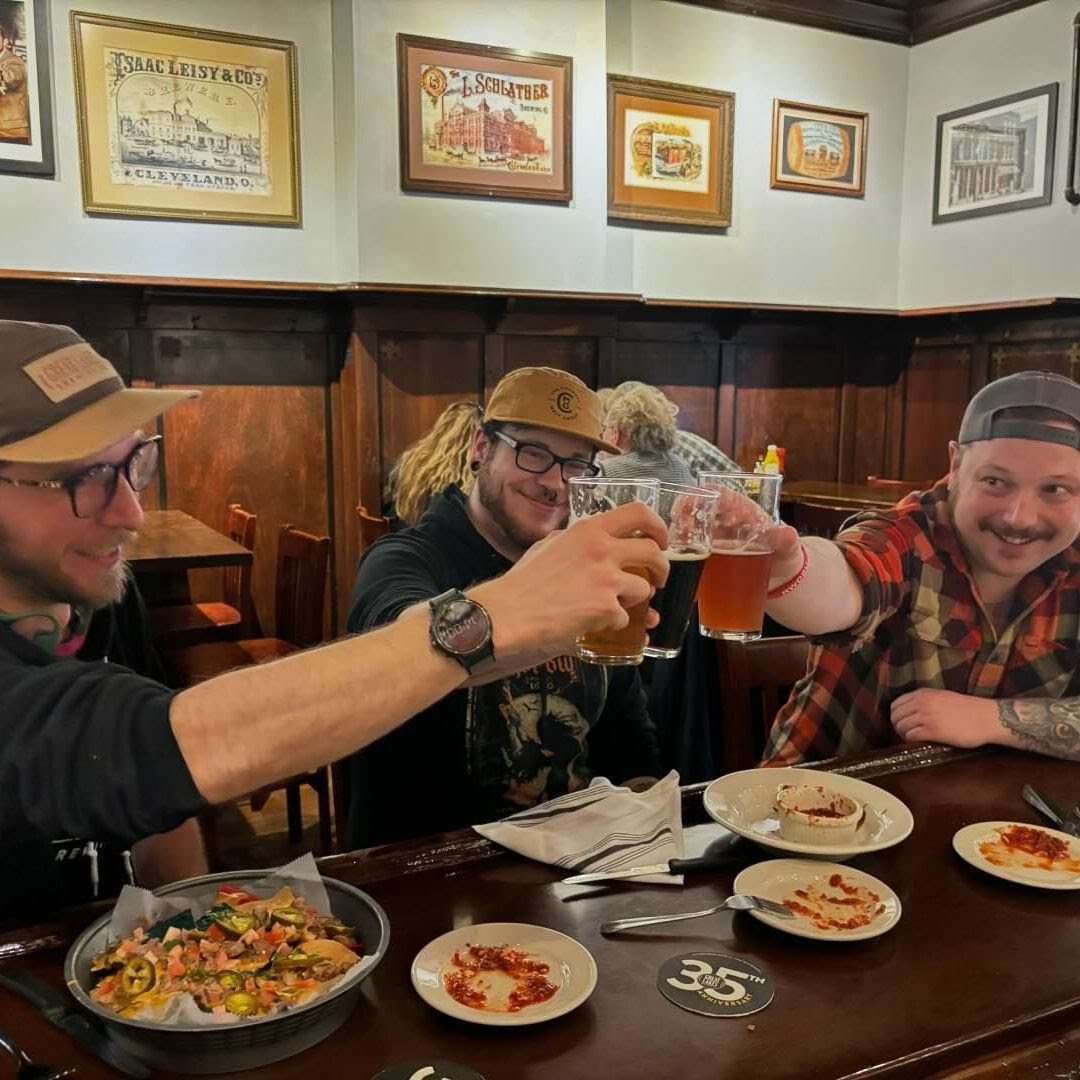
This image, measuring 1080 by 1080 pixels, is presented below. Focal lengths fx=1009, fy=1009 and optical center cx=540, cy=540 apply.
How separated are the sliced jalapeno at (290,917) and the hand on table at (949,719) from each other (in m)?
1.11

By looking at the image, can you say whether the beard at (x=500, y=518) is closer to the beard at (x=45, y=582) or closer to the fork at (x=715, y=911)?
the beard at (x=45, y=582)

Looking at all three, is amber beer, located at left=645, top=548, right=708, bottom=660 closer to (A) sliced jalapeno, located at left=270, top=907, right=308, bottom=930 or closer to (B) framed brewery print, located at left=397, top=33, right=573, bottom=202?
(A) sliced jalapeno, located at left=270, top=907, right=308, bottom=930

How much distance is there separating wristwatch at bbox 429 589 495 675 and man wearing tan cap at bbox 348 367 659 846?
1.98 ft

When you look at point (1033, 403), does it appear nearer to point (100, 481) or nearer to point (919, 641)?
point (919, 641)

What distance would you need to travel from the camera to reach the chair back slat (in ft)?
11.3

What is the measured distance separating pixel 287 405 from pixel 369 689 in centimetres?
444

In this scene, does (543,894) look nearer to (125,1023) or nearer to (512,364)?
(125,1023)

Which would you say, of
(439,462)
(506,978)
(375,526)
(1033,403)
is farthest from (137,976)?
(375,526)

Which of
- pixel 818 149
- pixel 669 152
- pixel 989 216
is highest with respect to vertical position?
pixel 818 149

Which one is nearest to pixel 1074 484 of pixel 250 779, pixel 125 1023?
pixel 250 779

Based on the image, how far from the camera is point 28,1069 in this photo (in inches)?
32.7

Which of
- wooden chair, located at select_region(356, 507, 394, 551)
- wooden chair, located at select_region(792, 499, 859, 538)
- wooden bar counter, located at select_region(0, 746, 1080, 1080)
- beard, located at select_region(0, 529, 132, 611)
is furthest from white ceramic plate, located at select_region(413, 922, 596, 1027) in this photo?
wooden chair, located at select_region(792, 499, 859, 538)

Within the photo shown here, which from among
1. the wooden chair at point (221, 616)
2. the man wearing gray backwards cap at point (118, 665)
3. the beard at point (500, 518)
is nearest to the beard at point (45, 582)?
the man wearing gray backwards cap at point (118, 665)

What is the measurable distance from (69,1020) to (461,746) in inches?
35.3
